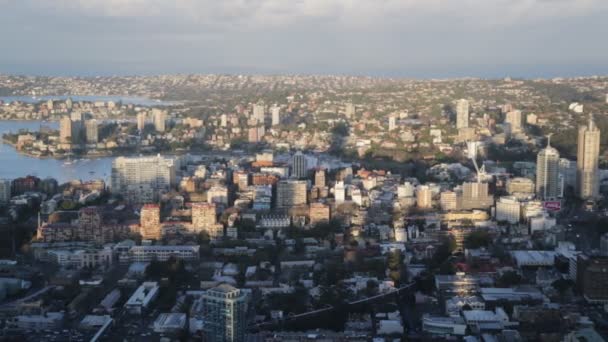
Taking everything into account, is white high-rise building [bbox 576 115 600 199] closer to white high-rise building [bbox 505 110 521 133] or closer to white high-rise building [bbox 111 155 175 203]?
white high-rise building [bbox 505 110 521 133]

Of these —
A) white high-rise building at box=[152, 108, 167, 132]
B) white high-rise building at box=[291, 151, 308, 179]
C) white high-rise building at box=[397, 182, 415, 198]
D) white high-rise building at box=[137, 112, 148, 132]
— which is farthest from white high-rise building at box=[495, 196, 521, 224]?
white high-rise building at box=[137, 112, 148, 132]

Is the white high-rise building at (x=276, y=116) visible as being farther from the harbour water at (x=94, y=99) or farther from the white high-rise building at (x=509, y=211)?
the white high-rise building at (x=509, y=211)

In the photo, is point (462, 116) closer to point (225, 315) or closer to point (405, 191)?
point (405, 191)

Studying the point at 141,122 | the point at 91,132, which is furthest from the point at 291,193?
the point at 141,122

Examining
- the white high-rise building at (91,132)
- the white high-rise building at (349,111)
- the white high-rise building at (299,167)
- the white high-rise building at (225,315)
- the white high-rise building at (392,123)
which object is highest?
the white high-rise building at (349,111)

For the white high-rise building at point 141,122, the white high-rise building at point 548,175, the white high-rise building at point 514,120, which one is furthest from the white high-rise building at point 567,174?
the white high-rise building at point 141,122

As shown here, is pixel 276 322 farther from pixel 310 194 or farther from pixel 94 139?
pixel 94 139
